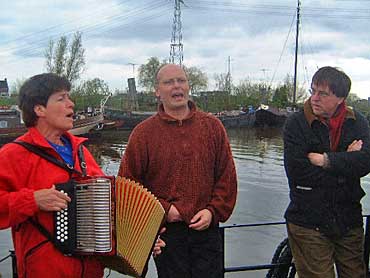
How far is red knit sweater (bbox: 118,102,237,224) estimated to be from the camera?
11.3ft

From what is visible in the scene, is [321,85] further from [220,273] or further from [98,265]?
[98,265]

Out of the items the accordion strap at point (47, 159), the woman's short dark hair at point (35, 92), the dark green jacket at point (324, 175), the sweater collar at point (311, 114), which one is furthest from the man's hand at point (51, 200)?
the sweater collar at point (311, 114)

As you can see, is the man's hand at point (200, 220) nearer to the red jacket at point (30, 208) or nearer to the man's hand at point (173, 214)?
the man's hand at point (173, 214)

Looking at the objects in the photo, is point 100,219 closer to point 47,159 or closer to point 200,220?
point 47,159

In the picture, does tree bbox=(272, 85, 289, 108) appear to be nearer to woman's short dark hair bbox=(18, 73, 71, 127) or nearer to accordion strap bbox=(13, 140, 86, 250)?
woman's short dark hair bbox=(18, 73, 71, 127)

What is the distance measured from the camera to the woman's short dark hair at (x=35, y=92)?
291cm

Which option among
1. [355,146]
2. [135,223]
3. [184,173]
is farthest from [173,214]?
[355,146]

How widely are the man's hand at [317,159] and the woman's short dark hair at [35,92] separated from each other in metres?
1.66

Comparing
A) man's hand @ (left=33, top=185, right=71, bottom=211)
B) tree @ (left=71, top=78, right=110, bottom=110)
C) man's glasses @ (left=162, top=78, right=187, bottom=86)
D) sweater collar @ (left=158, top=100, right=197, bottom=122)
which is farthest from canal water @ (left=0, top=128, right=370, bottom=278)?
tree @ (left=71, top=78, right=110, bottom=110)

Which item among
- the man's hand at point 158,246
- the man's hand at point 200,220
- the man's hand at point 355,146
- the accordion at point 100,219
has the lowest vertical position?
the man's hand at point 158,246

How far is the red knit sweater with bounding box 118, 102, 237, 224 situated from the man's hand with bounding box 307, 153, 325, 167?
1.81ft

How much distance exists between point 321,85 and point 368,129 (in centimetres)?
49

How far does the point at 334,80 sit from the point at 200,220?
1304mm

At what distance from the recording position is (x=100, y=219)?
8.91 ft
